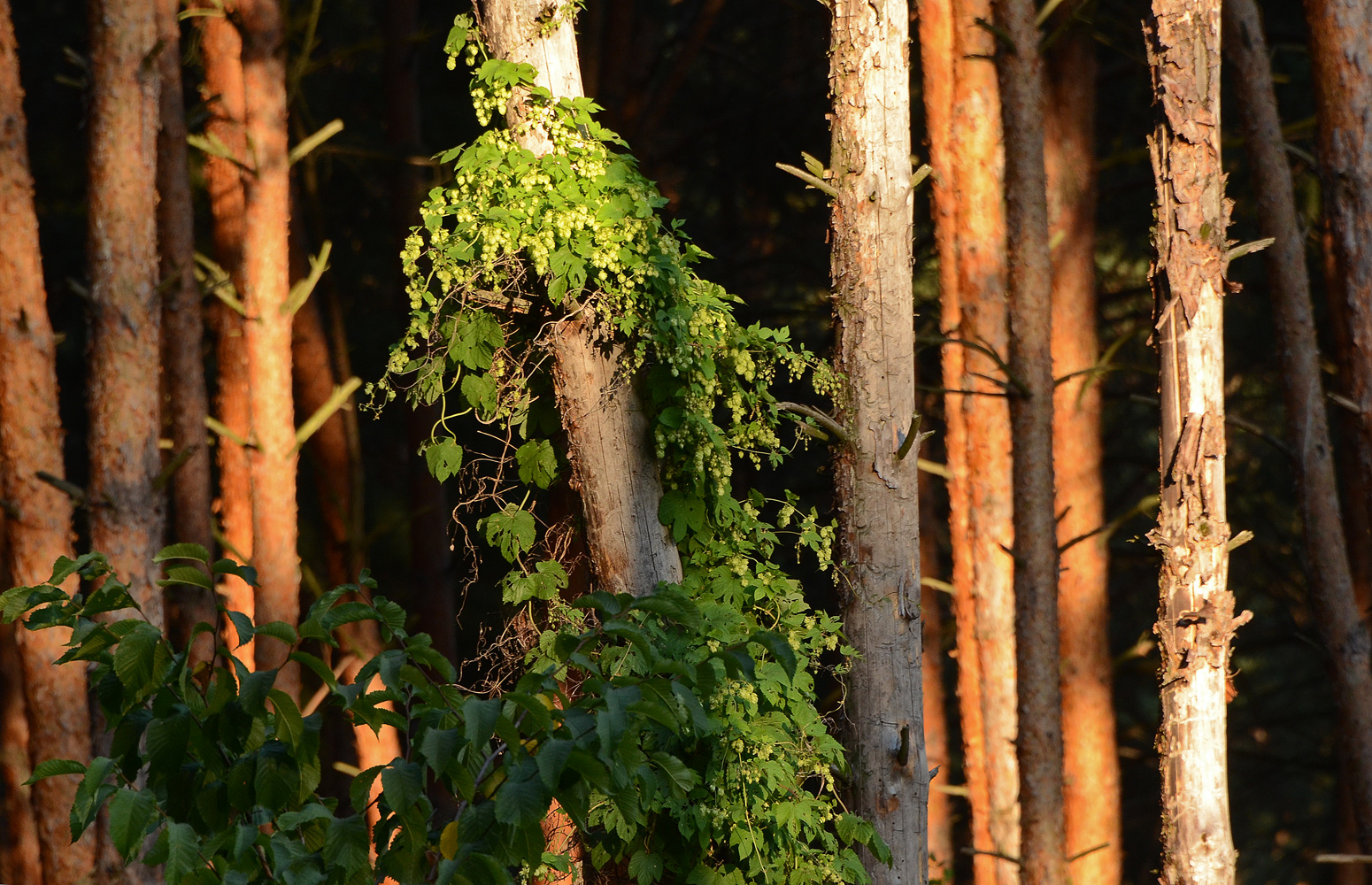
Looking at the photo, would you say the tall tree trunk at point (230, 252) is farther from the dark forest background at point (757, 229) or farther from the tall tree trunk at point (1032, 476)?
the tall tree trunk at point (1032, 476)

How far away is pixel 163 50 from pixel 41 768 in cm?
692

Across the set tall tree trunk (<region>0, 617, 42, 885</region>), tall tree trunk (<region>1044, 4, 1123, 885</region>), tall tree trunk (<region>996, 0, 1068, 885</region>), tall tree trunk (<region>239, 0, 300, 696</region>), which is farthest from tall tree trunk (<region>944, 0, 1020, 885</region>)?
tall tree trunk (<region>0, 617, 42, 885</region>)

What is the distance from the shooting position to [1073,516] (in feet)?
27.7

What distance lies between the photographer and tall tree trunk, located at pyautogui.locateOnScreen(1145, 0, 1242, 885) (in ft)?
16.4

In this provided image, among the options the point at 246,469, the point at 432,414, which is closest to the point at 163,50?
the point at 246,469

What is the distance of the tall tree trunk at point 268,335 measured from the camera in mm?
7934

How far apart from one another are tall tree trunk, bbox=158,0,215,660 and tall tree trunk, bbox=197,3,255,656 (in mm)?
247

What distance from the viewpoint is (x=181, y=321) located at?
7902 mm

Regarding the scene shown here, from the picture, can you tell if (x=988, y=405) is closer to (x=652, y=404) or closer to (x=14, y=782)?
(x=652, y=404)

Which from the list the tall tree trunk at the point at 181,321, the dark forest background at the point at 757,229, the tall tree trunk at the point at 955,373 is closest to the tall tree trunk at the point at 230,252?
the tall tree trunk at the point at 181,321

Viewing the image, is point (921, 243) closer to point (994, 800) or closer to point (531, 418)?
point (994, 800)

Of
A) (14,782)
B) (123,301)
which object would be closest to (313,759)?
(123,301)

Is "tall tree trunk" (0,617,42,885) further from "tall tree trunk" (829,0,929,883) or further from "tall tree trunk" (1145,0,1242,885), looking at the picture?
"tall tree trunk" (1145,0,1242,885)

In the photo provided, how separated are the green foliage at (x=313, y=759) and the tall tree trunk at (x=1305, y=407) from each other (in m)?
6.85
